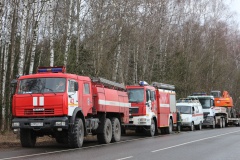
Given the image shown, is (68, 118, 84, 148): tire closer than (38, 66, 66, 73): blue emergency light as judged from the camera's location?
Yes

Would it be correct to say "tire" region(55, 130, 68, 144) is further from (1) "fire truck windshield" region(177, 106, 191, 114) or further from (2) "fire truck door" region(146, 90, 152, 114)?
(1) "fire truck windshield" region(177, 106, 191, 114)

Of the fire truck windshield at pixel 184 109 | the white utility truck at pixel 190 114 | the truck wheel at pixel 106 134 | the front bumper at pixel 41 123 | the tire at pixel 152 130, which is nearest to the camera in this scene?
the front bumper at pixel 41 123

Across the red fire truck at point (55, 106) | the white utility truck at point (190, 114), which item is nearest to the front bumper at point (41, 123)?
the red fire truck at point (55, 106)

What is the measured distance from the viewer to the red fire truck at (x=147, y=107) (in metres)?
25.4

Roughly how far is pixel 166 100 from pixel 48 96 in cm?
1321

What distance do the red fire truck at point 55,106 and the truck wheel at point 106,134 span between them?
0.89 meters

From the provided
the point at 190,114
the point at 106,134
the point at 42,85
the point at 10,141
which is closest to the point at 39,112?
the point at 42,85

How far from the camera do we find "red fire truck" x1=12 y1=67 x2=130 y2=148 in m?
16.9

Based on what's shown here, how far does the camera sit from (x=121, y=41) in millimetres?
31031

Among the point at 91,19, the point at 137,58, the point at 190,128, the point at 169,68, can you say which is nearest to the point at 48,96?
the point at 91,19

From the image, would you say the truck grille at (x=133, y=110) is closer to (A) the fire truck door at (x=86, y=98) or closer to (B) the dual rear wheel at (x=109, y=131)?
(B) the dual rear wheel at (x=109, y=131)

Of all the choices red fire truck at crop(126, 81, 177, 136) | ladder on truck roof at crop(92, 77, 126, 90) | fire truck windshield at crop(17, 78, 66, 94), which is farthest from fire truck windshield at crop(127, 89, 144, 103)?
fire truck windshield at crop(17, 78, 66, 94)

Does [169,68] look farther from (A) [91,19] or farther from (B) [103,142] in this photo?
(B) [103,142]

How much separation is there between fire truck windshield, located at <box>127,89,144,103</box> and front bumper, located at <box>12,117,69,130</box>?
9.29 meters
